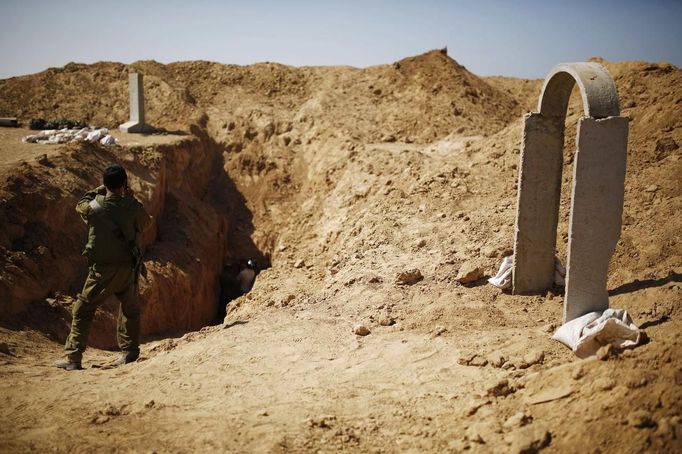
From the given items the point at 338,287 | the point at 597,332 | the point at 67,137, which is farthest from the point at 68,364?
the point at 67,137

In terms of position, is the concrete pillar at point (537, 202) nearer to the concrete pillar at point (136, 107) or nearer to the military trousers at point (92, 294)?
the military trousers at point (92, 294)

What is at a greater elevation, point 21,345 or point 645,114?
point 645,114

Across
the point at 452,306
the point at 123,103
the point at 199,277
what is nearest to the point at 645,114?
the point at 452,306

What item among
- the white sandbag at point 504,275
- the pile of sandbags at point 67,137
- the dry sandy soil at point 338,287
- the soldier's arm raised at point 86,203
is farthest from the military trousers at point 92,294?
the pile of sandbags at point 67,137

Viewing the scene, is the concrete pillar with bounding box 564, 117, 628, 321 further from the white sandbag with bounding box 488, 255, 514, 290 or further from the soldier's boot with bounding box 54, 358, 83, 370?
the soldier's boot with bounding box 54, 358, 83, 370

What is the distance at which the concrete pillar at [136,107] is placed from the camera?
52.0 ft

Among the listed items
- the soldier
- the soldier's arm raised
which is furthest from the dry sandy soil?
the soldier's arm raised

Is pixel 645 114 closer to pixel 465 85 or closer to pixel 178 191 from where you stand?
pixel 465 85

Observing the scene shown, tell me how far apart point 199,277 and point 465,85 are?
1043cm

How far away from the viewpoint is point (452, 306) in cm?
632

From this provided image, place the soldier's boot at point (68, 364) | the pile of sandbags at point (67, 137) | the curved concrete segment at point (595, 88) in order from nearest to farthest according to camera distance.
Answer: the curved concrete segment at point (595, 88), the soldier's boot at point (68, 364), the pile of sandbags at point (67, 137)

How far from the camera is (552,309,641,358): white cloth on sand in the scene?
4.58m

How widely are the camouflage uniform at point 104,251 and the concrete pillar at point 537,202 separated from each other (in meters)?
4.26

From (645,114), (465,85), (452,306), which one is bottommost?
(452,306)
